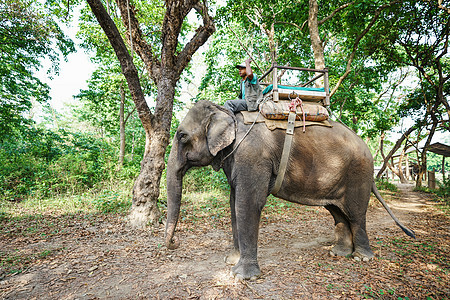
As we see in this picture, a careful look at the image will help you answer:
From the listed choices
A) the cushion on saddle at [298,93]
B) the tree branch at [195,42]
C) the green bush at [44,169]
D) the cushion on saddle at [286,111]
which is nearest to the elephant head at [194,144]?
the cushion on saddle at [286,111]

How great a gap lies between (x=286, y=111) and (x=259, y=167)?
3.02ft

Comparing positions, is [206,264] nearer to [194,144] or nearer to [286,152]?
[194,144]

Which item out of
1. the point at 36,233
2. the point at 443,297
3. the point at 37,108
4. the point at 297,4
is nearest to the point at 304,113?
the point at 443,297

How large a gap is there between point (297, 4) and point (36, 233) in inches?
410

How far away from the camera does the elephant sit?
122 inches

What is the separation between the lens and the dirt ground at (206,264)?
278 centimetres

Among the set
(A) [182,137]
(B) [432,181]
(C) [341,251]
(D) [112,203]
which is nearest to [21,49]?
(D) [112,203]

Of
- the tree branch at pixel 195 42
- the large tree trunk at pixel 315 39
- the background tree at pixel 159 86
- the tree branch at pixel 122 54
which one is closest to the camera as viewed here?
the tree branch at pixel 122 54

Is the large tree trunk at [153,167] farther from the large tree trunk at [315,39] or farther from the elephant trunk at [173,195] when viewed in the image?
the large tree trunk at [315,39]

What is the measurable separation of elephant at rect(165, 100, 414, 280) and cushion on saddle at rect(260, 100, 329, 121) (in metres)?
0.18

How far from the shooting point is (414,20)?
948cm

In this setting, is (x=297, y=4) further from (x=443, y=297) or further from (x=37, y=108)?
(x=37, y=108)

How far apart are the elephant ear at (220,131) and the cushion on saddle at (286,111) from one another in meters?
0.50

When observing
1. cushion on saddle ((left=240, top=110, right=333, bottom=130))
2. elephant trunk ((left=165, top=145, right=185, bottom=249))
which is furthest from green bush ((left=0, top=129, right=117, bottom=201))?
cushion on saddle ((left=240, top=110, right=333, bottom=130))
